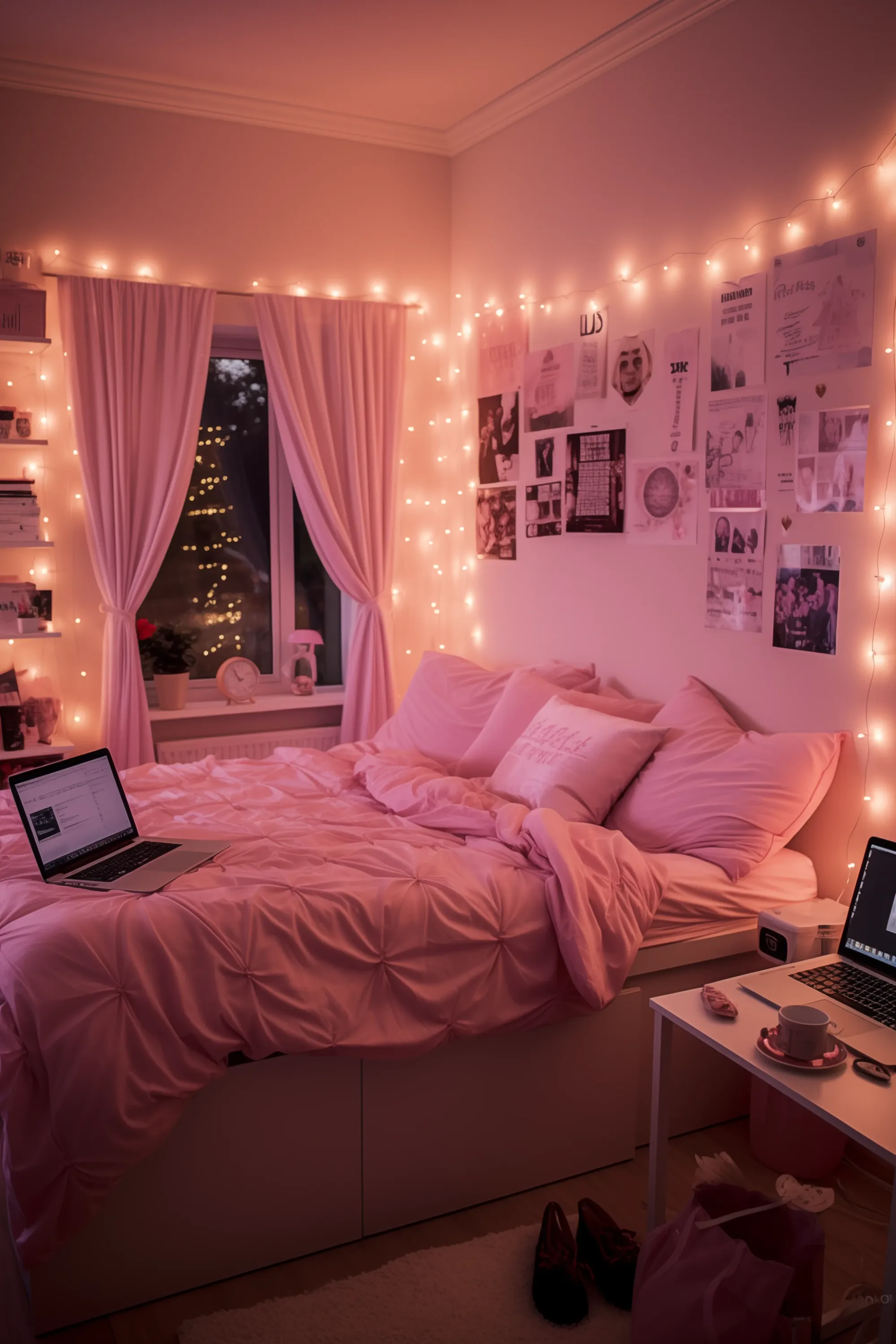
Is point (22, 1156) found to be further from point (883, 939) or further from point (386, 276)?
point (386, 276)

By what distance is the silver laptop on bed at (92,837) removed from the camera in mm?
2334

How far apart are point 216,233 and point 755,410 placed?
7.20 ft

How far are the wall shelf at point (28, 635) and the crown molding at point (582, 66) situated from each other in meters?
2.45

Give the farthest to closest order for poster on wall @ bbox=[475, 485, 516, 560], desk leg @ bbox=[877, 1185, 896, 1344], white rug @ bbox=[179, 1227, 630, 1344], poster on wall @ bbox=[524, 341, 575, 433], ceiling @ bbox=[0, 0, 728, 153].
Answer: poster on wall @ bbox=[475, 485, 516, 560] < poster on wall @ bbox=[524, 341, 575, 433] < ceiling @ bbox=[0, 0, 728, 153] < white rug @ bbox=[179, 1227, 630, 1344] < desk leg @ bbox=[877, 1185, 896, 1344]

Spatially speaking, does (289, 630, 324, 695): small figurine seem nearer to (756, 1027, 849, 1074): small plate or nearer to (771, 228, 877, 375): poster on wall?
(771, 228, 877, 375): poster on wall

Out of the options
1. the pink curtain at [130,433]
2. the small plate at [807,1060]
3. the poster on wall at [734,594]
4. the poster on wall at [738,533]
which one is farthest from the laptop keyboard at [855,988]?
the pink curtain at [130,433]

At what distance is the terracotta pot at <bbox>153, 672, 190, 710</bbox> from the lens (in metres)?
4.08

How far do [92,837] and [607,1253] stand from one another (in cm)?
144

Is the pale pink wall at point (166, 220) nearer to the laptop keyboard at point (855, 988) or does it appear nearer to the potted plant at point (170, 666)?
the potted plant at point (170, 666)

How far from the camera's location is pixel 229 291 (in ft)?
13.0

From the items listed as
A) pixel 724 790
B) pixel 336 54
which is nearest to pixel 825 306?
pixel 724 790

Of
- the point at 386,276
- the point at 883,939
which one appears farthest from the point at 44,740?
the point at 883,939

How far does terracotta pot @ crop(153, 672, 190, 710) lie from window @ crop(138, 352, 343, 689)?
0.30 m

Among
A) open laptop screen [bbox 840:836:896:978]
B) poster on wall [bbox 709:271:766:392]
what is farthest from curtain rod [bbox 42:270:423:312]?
open laptop screen [bbox 840:836:896:978]
